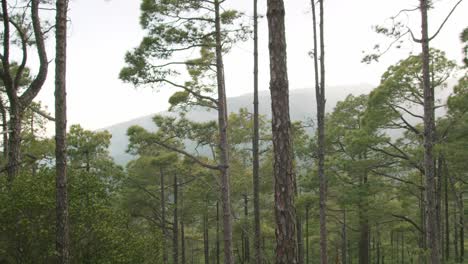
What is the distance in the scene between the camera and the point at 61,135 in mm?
7727

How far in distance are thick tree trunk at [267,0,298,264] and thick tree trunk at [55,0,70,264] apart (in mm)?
4063

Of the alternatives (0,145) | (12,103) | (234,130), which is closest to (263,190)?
(234,130)

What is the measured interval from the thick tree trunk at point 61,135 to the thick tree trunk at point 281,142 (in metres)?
4.06

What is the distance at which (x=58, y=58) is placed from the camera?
25.8 ft

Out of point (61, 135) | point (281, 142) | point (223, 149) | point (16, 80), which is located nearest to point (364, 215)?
point (223, 149)

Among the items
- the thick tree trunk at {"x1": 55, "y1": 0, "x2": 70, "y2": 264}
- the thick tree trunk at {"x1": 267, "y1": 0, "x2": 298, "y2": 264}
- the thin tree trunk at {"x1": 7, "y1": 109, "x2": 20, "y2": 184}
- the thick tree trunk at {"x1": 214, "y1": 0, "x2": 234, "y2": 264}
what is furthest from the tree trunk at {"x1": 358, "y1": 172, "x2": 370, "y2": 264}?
the thin tree trunk at {"x1": 7, "y1": 109, "x2": 20, "y2": 184}

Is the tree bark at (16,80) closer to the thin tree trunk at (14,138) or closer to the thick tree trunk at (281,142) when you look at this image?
the thin tree trunk at (14,138)

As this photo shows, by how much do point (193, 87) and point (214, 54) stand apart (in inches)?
71.2

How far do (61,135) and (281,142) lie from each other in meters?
4.42

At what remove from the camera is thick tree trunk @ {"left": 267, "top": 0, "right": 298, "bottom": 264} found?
20.4 feet

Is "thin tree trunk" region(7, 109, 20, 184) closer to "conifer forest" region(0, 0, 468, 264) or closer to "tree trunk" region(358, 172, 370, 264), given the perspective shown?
"conifer forest" region(0, 0, 468, 264)

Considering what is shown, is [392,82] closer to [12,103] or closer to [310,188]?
[310,188]

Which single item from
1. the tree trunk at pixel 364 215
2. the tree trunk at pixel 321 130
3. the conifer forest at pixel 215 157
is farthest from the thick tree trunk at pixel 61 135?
the tree trunk at pixel 364 215

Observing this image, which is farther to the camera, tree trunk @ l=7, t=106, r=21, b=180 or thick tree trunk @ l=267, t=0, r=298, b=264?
tree trunk @ l=7, t=106, r=21, b=180
